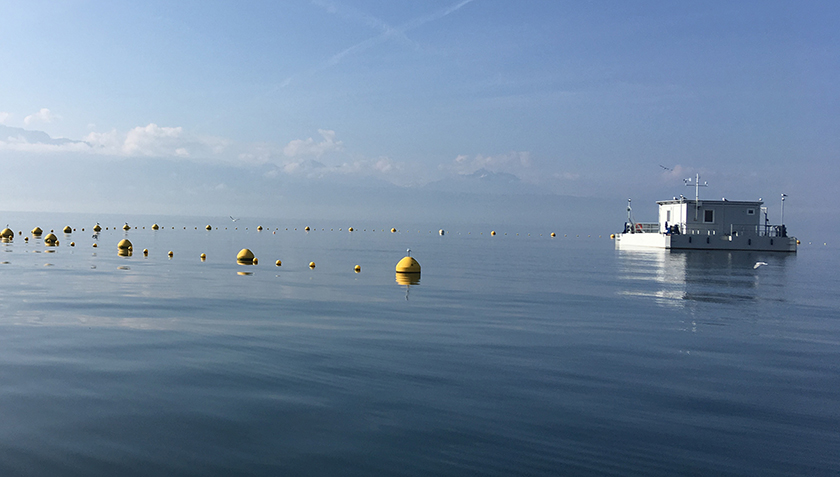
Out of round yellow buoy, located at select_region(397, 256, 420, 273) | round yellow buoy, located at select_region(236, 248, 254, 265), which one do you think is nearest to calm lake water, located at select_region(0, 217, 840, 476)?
round yellow buoy, located at select_region(397, 256, 420, 273)

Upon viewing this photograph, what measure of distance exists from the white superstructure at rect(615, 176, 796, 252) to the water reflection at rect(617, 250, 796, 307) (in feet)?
65.5

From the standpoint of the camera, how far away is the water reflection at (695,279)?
38875 mm

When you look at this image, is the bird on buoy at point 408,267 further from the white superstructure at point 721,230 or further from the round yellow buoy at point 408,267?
the white superstructure at point 721,230

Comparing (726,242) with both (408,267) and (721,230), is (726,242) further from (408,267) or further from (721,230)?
(408,267)

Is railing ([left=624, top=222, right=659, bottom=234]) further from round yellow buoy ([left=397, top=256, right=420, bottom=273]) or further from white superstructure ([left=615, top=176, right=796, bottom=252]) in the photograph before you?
round yellow buoy ([left=397, top=256, right=420, bottom=273])

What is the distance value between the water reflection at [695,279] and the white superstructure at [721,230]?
19957 millimetres

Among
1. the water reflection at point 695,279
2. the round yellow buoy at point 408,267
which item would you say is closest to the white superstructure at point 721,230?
the water reflection at point 695,279

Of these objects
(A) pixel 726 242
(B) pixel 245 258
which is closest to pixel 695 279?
(B) pixel 245 258

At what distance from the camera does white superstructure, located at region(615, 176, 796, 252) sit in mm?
95750

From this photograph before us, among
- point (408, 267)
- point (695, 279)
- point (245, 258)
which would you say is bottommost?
point (695, 279)

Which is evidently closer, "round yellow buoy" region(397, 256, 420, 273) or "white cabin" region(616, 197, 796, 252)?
"round yellow buoy" region(397, 256, 420, 273)

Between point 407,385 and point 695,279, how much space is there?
41.3 meters

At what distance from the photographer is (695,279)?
168 ft

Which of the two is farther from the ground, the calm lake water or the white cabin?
the white cabin
